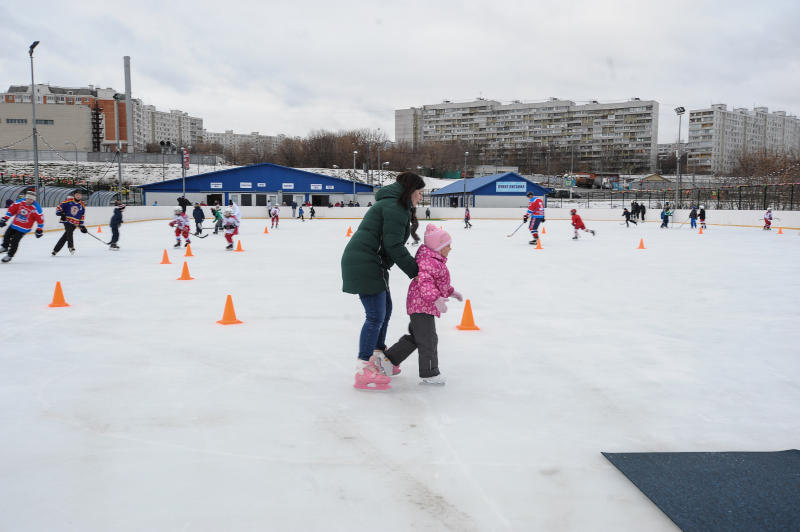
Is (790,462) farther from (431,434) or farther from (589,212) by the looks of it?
(589,212)

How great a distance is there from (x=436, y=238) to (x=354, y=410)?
4.15 feet

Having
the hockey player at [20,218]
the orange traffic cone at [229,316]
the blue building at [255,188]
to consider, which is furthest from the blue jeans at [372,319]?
the blue building at [255,188]

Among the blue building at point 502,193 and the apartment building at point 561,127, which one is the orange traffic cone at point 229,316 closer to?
the blue building at point 502,193

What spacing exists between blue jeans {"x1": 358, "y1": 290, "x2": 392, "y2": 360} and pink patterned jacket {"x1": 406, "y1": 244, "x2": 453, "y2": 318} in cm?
20

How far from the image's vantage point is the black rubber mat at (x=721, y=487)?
2.34 metres

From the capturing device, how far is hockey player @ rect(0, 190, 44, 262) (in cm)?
1118

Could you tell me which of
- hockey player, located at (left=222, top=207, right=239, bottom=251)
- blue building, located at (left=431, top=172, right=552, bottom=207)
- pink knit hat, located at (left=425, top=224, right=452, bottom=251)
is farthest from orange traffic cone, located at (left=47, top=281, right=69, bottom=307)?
blue building, located at (left=431, top=172, right=552, bottom=207)

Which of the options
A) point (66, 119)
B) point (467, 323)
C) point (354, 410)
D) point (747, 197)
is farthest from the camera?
point (66, 119)

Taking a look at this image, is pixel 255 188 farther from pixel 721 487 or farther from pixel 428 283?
pixel 721 487

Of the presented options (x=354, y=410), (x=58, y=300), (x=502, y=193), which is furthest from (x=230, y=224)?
Result: (x=502, y=193)

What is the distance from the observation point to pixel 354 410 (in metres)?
3.69

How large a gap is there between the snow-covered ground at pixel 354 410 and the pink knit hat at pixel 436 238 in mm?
1050

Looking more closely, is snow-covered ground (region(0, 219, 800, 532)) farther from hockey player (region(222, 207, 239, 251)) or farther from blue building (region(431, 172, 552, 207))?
blue building (region(431, 172, 552, 207))

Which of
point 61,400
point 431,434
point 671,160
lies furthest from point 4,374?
point 671,160
